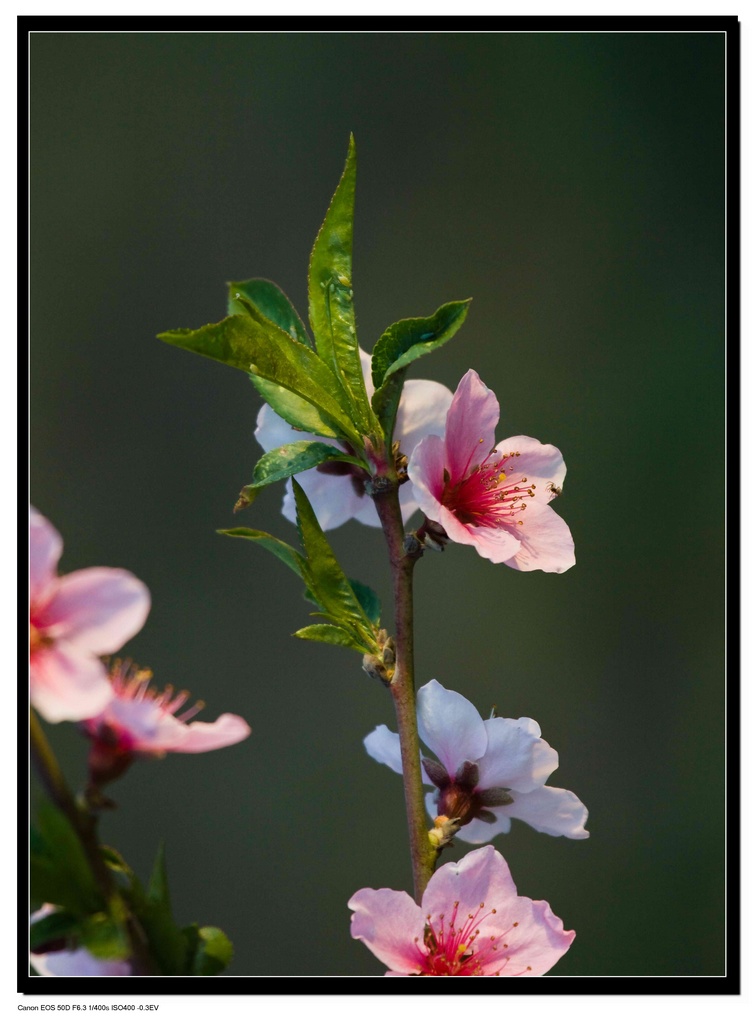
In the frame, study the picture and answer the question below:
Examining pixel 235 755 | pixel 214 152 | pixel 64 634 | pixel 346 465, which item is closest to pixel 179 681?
pixel 235 755

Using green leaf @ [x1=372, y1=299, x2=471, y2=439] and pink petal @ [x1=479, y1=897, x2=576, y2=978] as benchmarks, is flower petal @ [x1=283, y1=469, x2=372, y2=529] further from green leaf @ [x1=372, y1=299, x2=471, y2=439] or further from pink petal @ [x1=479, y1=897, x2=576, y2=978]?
pink petal @ [x1=479, y1=897, x2=576, y2=978]

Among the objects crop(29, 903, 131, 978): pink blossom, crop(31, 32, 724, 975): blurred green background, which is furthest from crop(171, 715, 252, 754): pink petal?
crop(31, 32, 724, 975): blurred green background

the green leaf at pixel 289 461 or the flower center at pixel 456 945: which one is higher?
the green leaf at pixel 289 461

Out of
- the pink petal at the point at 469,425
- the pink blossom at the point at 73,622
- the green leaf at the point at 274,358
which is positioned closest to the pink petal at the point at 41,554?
the pink blossom at the point at 73,622

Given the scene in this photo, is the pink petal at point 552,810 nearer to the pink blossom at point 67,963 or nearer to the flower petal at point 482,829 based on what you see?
the flower petal at point 482,829

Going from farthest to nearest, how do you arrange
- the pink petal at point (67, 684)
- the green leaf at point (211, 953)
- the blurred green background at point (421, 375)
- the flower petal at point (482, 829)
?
the blurred green background at point (421, 375) < the flower petal at point (482, 829) < the green leaf at point (211, 953) < the pink petal at point (67, 684)

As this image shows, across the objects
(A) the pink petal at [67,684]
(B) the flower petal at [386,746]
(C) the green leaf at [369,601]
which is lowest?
(B) the flower petal at [386,746]
